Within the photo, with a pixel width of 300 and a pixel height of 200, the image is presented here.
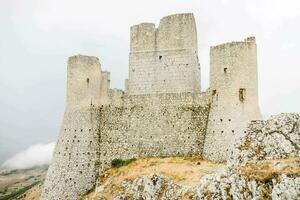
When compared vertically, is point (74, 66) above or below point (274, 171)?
above

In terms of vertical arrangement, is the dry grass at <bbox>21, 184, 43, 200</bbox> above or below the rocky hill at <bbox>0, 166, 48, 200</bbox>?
above

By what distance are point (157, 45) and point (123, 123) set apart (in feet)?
24.2

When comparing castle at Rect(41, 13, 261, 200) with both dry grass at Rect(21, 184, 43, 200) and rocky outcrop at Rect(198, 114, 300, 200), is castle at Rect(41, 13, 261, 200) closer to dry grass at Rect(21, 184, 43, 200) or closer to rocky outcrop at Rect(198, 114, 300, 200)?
rocky outcrop at Rect(198, 114, 300, 200)

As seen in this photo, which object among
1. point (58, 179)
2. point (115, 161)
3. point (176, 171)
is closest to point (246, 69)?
point (176, 171)

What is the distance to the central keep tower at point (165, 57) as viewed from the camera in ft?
138

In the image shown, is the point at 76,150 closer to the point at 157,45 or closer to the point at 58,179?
the point at 58,179

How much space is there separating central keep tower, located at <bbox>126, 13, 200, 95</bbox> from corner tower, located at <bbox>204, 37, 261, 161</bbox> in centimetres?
394

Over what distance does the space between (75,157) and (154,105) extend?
824 cm

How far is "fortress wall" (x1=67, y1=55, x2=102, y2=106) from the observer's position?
43.6 m

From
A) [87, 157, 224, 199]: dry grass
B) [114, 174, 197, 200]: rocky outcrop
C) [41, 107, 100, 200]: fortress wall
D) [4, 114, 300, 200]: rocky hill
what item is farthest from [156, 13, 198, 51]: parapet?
[114, 174, 197, 200]: rocky outcrop

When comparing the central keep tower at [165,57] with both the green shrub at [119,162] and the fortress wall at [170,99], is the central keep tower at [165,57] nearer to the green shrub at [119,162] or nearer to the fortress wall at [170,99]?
the fortress wall at [170,99]

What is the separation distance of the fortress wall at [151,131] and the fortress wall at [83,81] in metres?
1.77

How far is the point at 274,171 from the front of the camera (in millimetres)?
23203

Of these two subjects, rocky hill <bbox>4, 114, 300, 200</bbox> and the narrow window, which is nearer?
rocky hill <bbox>4, 114, 300, 200</bbox>
